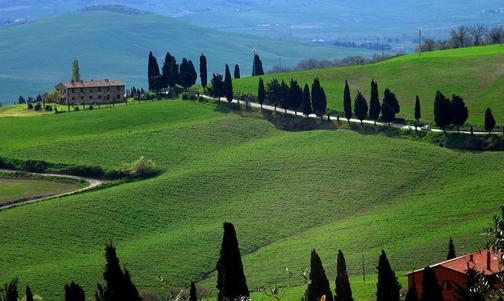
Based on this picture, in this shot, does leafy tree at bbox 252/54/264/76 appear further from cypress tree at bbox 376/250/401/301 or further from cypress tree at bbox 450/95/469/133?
cypress tree at bbox 376/250/401/301

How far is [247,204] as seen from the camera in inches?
3538

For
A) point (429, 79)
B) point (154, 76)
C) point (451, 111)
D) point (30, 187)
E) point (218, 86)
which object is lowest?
point (30, 187)

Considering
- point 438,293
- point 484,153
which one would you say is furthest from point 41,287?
point 484,153

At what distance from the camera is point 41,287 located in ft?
231

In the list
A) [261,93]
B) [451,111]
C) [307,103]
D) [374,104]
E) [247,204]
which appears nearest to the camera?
[247,204]

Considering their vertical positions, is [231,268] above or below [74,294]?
below

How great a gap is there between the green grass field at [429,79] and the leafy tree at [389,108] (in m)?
2.55

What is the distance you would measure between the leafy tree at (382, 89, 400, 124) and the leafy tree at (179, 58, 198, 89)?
1109 inches

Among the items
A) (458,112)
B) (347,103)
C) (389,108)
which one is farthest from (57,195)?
(458,112)

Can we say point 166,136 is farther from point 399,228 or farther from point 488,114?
point 399,228

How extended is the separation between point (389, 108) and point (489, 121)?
1112 cm

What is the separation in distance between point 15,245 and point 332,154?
31337mm

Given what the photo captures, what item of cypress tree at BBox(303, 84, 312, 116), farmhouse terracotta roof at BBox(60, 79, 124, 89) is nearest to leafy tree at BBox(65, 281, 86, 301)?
cypress tree at BBox(303, 84, 312, 116)

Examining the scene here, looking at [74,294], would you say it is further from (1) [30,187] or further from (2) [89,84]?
(2) [89,84]
